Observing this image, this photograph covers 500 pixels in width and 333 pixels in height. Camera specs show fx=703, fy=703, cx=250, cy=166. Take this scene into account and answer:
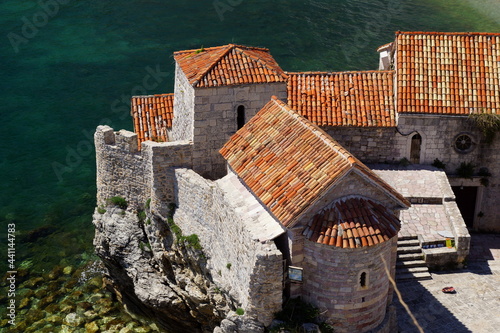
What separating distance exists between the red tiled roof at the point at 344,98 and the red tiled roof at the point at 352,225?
27.8 ft

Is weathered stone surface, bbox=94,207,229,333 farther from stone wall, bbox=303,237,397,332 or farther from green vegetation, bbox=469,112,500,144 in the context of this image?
green vegetation, bbox=469,112,500,144

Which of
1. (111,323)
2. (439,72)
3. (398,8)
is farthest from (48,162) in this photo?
(398,8)

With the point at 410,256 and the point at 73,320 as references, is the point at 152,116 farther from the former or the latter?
the point at 410,256

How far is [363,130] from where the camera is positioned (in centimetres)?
2761

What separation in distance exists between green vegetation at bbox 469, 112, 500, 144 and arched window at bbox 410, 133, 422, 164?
211cm

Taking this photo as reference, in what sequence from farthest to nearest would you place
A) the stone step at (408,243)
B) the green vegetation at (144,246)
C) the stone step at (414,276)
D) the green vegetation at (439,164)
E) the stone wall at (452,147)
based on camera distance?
the green vegetation at (439,164)
the stone wall at (452,147)
the green vegetation at (144,246)
the stone step at (408,243)
the stone step at (414,276)

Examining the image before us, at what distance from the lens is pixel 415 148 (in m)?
27.7

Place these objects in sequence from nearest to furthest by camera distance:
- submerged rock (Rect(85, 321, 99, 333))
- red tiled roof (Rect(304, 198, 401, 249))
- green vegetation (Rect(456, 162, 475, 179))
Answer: red tiled roof (Rect(304, 198, 401, 249)) → submerged rock (Rect(85, 321, 99, 333)) → green vegetation (Rect(456, 162, 475, 179))

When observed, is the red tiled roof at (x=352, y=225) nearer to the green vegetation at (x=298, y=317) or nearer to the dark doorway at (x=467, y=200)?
the green vegetation at (x=298, y=317)

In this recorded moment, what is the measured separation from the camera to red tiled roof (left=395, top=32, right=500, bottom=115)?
89.0ft

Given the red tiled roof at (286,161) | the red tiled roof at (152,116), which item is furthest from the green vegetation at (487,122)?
the red tiled roof at (152,116)

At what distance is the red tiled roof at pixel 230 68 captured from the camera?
23.9 metres

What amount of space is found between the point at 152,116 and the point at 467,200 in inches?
516

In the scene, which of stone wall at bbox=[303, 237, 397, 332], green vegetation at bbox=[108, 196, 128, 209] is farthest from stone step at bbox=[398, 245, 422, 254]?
green vegetation at bbox=[108, 196, 128, 209]
